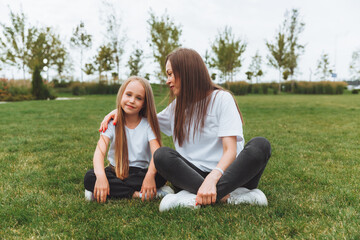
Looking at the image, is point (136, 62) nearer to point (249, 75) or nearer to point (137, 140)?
point (249, 75)

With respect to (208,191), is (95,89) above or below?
above

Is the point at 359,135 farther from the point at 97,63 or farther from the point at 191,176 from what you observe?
the point at 97,63

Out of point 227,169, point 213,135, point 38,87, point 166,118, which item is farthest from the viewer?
point 38,87

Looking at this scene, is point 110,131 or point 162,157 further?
point 110,131

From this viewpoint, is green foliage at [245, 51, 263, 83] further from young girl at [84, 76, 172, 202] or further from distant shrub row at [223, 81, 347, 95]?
young girl at [84, 76, 172, 202]

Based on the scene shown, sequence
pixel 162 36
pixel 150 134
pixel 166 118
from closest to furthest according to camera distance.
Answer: pixel 150 134
pixel 166 118
pixel 162 36

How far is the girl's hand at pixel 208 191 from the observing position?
2002 mm

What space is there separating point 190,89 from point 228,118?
40 centimetres

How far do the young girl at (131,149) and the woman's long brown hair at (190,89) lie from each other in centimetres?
29

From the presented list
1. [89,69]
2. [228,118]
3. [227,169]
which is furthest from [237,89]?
[227,169]

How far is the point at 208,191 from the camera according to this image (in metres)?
2.00

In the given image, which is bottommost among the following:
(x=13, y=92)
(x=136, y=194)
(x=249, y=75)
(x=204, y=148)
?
(x=136, y=194)

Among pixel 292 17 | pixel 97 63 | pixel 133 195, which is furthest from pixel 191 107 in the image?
pixel 292 17

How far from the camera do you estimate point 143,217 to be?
6.65ft
